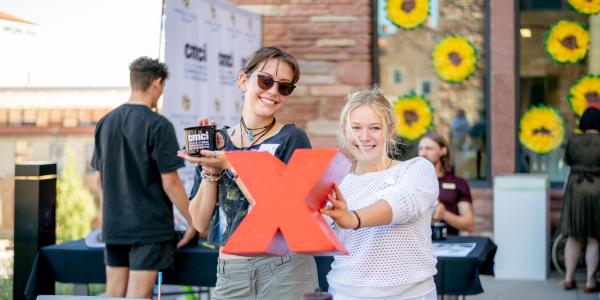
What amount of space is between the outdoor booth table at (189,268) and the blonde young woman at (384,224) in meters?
1.86

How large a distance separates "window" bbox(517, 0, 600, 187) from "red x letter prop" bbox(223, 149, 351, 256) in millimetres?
6916

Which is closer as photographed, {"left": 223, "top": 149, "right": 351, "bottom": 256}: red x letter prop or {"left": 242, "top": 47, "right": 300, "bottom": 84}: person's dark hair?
{"left": 223, "top": 149, "right": 351, "bottom": 256}: red x letter prop

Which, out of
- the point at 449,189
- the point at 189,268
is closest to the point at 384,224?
the point at 189,268

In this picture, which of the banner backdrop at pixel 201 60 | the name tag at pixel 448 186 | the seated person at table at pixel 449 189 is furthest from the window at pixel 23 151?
the name tag at pixel 448 186

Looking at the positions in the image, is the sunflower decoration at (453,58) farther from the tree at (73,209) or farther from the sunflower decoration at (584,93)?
the tree at (73,209)

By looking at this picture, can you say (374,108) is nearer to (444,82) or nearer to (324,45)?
(324,45)

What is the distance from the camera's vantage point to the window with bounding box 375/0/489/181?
893cm

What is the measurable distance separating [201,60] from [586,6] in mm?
4058

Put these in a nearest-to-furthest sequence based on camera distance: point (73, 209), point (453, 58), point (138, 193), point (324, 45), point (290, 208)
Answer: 1. point (290, 208)
2. point (138, 193)
3. point (73, 209)
4. point (324, 45)
5. point (453, 58)

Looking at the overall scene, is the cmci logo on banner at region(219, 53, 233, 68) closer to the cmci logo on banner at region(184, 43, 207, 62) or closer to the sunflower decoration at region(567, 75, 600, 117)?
the cmci logo on banner at region(184, 43, 207, 62)

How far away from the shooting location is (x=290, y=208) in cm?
224

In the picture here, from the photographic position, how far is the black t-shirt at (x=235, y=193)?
9.66ft

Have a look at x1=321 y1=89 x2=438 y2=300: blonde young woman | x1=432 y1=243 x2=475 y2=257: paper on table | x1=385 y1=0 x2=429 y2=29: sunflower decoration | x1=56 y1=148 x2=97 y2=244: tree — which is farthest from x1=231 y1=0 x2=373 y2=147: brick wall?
x1=321 y1=89 x2=438 y2=300: blonde young woman

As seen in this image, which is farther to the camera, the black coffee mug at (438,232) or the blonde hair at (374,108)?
the black coffee mug at (438,232)
